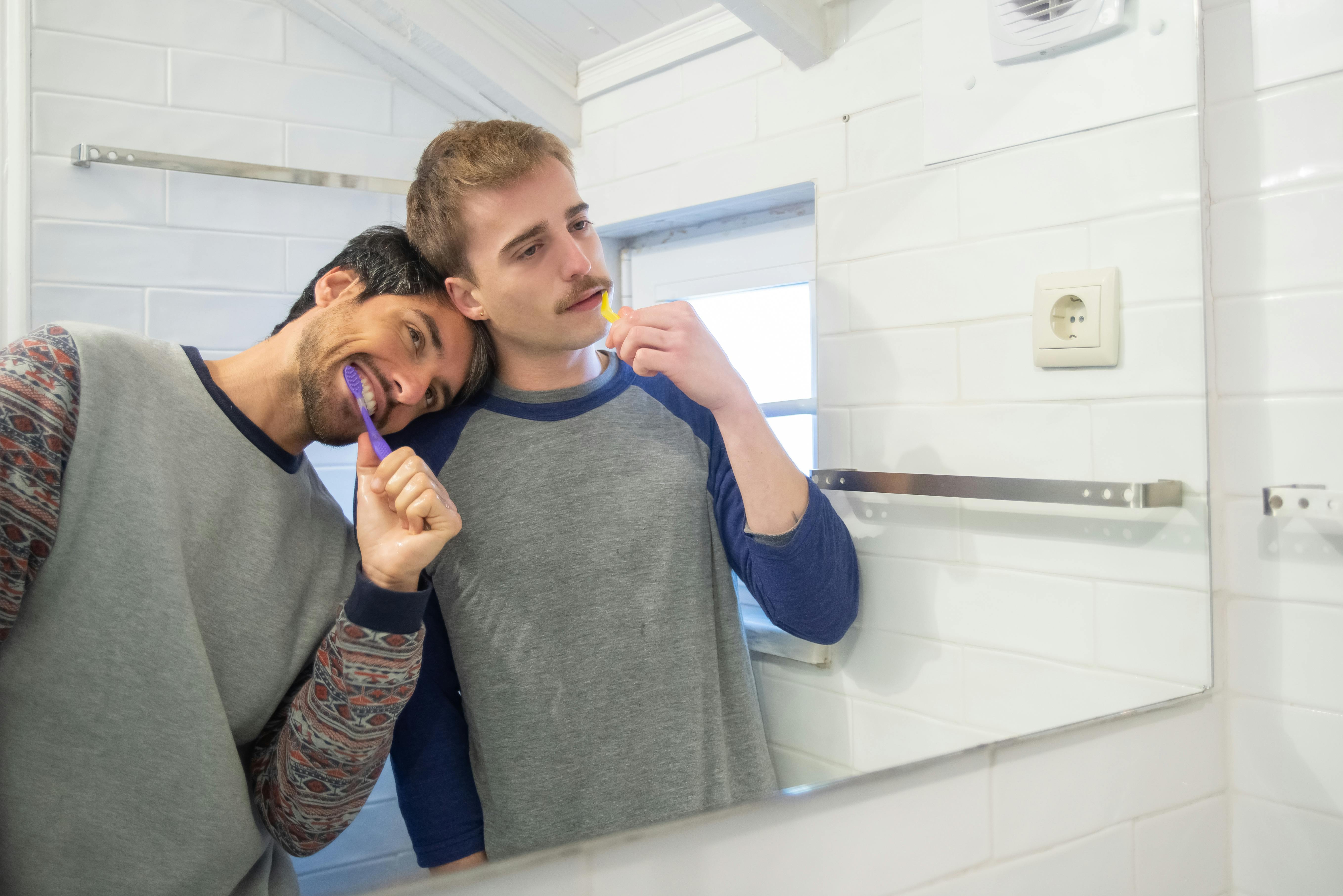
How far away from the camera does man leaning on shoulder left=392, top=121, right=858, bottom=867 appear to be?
565 mm

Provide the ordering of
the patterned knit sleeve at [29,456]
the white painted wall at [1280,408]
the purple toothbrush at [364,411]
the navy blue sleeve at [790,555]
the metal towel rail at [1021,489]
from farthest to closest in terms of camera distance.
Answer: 1. the white painted wall at [1280,408]
2. the metal towel rail at [1021,489]
3. the navy blue sleeve at [790,555]
4. the purple toothbrush at [364,411]
5. the patterned knit sleeve at [29,456]

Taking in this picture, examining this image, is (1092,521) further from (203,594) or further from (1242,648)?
(203,594)

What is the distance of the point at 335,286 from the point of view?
0.53 metres

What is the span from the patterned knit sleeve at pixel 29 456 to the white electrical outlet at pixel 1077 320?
79 centimetres

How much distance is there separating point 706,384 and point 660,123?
0.20 meters

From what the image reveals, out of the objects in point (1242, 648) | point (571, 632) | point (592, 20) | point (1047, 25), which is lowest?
point (1242, 648)

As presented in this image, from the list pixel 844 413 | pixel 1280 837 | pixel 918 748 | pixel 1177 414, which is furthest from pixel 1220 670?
pixel 844 413

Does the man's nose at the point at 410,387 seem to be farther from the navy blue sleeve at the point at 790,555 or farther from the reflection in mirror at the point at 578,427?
the navy blue sleeve at the point at 790,555

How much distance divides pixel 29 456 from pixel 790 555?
1.67 ft

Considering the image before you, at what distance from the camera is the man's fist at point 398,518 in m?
0.53

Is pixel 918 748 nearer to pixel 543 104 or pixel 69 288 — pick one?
pixel 543 104

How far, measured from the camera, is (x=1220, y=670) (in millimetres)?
994

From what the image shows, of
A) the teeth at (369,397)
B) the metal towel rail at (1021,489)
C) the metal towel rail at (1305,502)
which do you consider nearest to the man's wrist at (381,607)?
the teeth at (369,397)

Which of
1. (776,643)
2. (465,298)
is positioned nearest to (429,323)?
(465,298)
